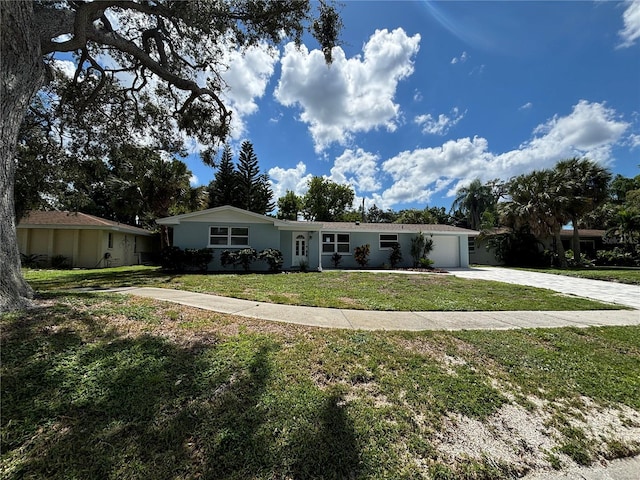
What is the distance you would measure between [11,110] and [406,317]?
7.62 meters

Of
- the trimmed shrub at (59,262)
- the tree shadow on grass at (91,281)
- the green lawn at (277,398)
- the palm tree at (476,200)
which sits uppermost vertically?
the palm tree at (476,200)

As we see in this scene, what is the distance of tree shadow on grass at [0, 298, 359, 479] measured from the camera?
6.22ft

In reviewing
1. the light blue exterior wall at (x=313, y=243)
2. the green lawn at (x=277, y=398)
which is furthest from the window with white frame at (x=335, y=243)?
the green lawn at (x=277, y=398)

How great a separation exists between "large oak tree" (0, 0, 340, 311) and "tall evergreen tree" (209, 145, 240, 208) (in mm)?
19959

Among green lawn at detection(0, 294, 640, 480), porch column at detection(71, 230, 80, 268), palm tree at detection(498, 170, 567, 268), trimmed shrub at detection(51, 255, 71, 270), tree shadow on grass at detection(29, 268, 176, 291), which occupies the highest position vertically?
palm tree at detection(498, 170, 567, 268)

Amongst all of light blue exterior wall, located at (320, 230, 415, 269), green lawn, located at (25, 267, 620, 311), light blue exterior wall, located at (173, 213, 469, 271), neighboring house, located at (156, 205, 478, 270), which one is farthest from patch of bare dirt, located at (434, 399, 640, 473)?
light blue exterior wall, located at (320, 230, 415, 269)

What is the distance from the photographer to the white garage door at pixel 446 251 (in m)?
19.3

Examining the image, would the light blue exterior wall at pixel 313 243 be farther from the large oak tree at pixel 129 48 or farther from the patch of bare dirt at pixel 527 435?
the patch of bare dirt at pixel 527 435

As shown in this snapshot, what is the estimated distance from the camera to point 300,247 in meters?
16.4

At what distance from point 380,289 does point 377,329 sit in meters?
4.51

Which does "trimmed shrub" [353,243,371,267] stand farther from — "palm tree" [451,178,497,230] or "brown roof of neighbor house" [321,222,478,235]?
"palm tree" [451,178,497,230]

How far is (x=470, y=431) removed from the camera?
8.05 ft

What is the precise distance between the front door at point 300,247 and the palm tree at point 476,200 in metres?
26.9

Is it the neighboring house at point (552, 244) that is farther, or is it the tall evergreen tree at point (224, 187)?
the tall evergreen tree at point (224, 187)
